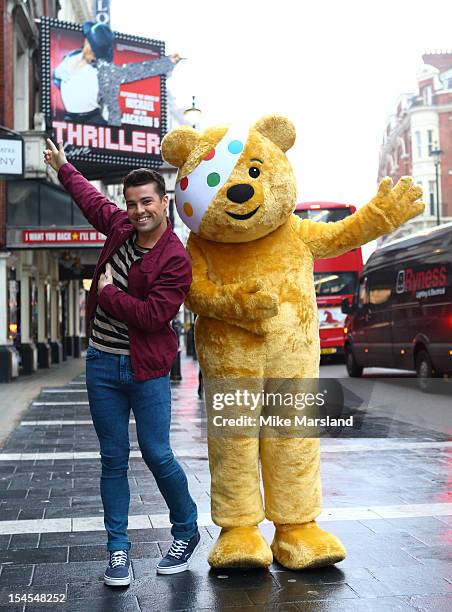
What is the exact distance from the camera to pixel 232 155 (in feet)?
14.4

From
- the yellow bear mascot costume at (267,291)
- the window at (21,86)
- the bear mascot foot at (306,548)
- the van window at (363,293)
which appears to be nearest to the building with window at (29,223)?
the window at (21,86)

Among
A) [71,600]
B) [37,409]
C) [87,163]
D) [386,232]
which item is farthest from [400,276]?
[71,600]

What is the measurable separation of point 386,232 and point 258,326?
0.89 metres

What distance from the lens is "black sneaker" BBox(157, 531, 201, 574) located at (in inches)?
168

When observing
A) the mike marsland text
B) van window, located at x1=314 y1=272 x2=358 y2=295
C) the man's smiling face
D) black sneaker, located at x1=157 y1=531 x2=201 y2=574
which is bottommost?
black sneaker, located at x1=157 y1=531 x2=201 y2=574

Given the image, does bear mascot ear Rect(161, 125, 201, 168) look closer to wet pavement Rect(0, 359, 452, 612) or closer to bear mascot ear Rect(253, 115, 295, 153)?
bear mascot ear Rect(253, 115, 295, 153)

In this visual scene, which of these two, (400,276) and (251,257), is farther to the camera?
(400,276)

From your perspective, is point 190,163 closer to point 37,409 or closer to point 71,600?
point 71,600

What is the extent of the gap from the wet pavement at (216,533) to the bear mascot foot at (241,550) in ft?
0.21

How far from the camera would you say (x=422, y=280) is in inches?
629

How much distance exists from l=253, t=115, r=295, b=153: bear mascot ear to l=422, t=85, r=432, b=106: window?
6771 centimetres

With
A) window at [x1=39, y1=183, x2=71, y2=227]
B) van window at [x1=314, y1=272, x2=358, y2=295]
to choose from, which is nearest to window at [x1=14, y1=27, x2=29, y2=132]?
window at [x1=39, y1=183, x2=71, y2=227]

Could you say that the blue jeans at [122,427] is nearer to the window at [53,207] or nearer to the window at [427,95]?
the window at [53,207]

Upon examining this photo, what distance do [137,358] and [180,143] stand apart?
1.25 m
